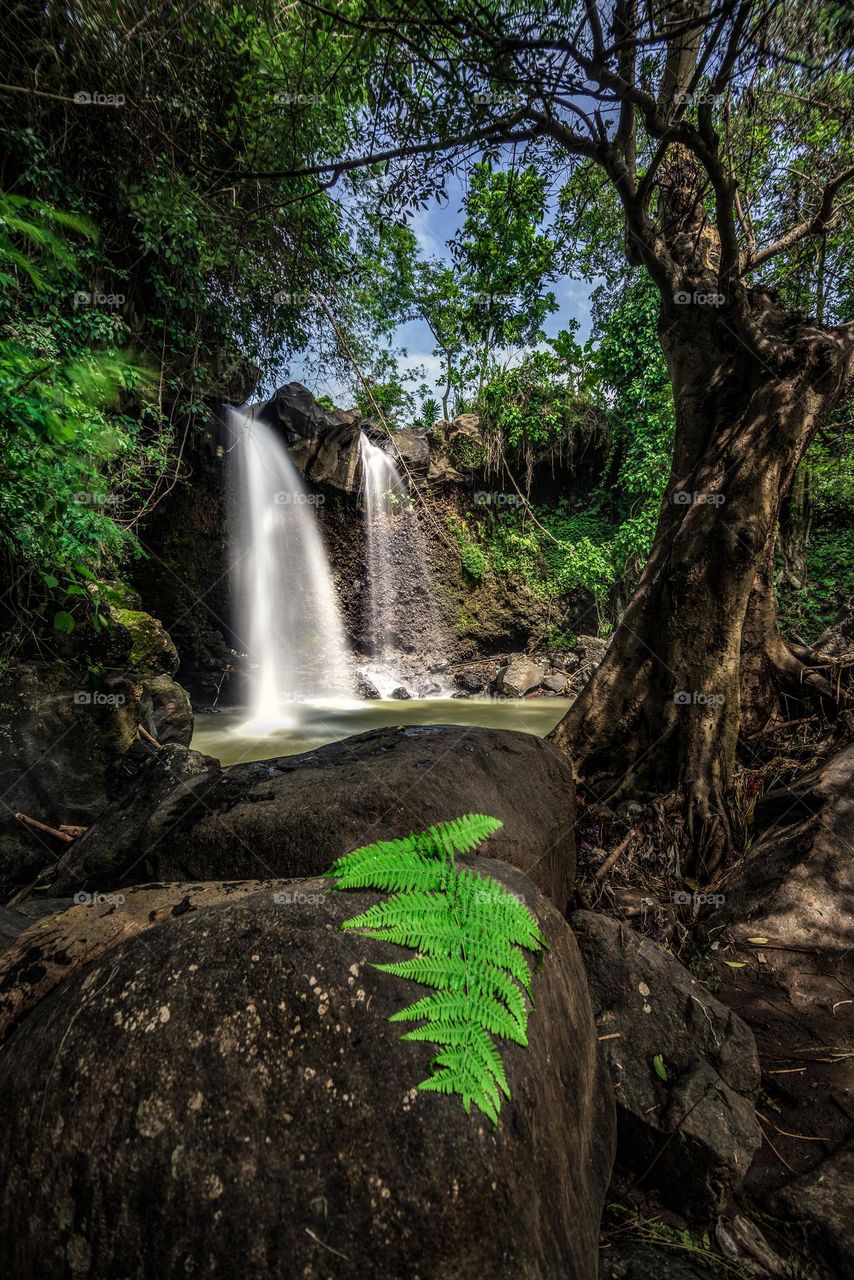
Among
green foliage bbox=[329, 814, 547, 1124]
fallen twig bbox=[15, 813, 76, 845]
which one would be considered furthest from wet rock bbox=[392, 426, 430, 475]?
green foliage bbox=[329, 814, 547, 1124]

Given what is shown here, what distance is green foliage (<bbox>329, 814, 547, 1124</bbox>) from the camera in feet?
3.68

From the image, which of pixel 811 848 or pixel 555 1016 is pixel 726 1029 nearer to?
pixel 555 1016

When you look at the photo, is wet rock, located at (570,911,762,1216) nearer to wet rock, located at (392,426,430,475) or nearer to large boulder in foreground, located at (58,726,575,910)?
large boulder in foreground, located at (58,726,575,910)

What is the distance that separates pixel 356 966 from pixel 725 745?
3.62m

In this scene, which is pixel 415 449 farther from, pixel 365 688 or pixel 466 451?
pixel 365 688

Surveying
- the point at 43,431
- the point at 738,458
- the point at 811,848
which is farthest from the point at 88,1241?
the point at 738,458

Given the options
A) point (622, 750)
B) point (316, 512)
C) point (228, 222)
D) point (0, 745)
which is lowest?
point (622, 750)

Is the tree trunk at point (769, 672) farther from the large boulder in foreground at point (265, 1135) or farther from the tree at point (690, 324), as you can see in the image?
the large boulder in foreground at point (265, 1135)

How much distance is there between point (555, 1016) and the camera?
1471 millimetres

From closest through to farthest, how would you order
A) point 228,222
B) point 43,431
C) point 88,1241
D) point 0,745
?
1. point 88,1241
2. point 43,431
3. point 0,745
4. point 228,222

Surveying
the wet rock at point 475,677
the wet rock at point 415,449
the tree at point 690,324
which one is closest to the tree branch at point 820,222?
the tree at point 690,324

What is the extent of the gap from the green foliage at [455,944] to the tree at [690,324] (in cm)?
289

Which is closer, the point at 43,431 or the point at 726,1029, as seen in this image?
the point at 726,1029

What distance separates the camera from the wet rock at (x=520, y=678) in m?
12.6
